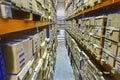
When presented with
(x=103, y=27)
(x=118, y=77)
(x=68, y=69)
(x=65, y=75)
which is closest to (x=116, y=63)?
(x=118, y=77)

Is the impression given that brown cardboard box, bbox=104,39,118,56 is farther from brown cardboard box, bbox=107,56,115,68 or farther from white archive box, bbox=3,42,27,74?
white archive box, bbox=3,42,27,74

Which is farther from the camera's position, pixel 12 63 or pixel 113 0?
pixel 113 0

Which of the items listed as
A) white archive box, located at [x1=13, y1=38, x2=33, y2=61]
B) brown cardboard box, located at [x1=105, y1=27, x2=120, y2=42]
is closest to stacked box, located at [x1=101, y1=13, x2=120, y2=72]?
brown cardboard box, located at [x1=105, y1=27, x2=120, y2=42]

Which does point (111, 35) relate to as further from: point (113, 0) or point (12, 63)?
point (12, 63)

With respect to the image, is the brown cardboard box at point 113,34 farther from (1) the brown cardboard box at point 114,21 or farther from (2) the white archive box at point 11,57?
(2) the white archive box at point 11,57

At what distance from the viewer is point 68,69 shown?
474 cm

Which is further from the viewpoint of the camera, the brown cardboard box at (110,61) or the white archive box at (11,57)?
the brown cardboard box at (110,61)

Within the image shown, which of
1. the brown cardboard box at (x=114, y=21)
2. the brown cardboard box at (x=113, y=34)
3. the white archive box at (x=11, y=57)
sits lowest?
the white archive box at (x=11, y=57)

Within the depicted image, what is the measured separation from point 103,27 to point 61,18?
10794mm

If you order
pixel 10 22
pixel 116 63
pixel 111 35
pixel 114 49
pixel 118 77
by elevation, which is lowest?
pixel 118 77

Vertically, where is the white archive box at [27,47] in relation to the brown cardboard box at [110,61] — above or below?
above

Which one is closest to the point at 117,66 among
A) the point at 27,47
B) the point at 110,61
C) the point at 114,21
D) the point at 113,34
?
the point at 110,61

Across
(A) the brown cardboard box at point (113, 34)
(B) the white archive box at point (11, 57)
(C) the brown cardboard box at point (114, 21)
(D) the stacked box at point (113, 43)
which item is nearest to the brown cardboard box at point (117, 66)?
(D) the stacked box at point (113, 43)

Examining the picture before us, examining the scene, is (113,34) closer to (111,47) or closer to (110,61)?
(111,47)
